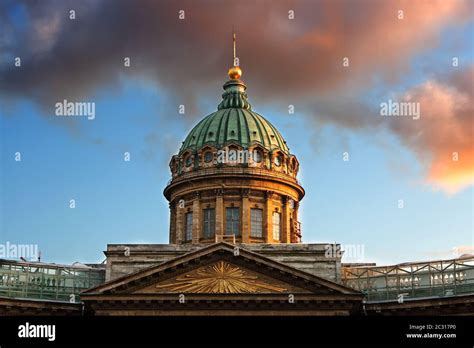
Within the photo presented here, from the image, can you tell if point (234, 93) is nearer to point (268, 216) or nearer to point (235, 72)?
point (235, 72)

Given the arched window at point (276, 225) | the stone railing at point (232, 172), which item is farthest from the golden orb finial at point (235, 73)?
the arched window at point (276, 225)

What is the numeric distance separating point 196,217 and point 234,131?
9.50 meters

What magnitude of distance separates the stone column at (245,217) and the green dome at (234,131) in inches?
200

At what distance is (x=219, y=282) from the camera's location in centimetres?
5625

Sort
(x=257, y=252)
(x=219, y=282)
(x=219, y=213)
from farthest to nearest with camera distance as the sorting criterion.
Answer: (x=219, y=213)
(x=257, y=252)
(x=219, y=282)

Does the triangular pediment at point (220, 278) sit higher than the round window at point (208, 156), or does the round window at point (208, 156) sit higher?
the round window at point (208, 156)

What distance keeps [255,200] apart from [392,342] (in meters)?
35.0

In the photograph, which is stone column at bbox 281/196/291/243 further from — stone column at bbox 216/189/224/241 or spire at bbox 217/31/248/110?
spire at bbox 217/31/248/110

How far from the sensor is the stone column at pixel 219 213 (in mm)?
72250

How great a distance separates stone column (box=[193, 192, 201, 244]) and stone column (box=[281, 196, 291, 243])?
291 inches

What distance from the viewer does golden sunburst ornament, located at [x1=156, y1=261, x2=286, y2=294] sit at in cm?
5609

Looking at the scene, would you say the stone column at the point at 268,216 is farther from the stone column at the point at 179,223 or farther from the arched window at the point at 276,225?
the stone column at the point at 179,223

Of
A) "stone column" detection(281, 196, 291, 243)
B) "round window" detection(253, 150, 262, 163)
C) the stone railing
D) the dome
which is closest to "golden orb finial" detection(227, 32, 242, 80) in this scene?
the dome

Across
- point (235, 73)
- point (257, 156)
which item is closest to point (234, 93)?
point (235, 73)
